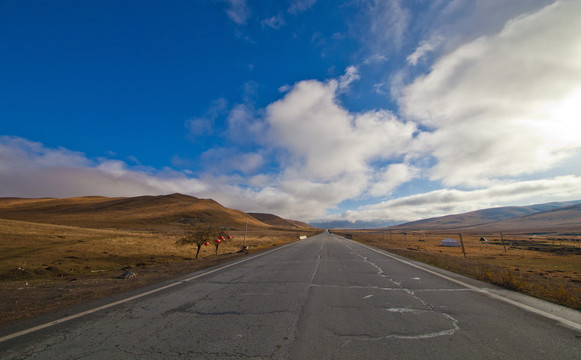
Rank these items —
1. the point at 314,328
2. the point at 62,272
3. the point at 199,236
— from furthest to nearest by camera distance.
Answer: the point at 199,236 → the point at 62,272 → the point at 314,328

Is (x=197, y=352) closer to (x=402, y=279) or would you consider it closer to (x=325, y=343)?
(x=325, y=343)

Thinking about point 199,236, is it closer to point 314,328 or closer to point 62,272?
point 62,272

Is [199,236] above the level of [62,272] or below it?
above

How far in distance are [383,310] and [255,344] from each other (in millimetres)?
2836

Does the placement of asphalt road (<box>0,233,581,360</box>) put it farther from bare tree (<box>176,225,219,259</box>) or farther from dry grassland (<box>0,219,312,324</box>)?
bare tree (<box>176,225,219,259</box>)

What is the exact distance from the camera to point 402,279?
829cm

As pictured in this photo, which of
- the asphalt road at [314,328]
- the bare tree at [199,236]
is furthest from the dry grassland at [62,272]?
the bare tree at [199,236]

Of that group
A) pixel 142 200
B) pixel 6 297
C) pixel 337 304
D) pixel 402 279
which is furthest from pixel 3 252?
pixel 142 200

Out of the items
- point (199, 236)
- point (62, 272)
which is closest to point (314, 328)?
point (62, 272)

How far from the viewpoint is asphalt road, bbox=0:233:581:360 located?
317cm

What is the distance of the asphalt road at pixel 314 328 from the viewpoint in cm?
317

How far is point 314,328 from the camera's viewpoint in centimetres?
399

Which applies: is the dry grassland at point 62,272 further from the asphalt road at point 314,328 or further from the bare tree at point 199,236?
the bare tree at point 199,236

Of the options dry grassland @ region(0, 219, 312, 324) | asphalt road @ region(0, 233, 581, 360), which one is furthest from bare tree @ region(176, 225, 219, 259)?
asphalt road @ region(0, 233, 581, 360)
